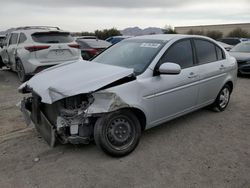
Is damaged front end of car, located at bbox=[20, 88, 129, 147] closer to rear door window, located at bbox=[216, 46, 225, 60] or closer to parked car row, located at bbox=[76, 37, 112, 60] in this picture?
rear door window, located at bbox=[216, 46, 225, 60]

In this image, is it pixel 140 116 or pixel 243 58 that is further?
pixel 243 58

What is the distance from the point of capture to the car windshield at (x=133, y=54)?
4.07m

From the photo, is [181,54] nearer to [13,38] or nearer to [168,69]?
[168,69]

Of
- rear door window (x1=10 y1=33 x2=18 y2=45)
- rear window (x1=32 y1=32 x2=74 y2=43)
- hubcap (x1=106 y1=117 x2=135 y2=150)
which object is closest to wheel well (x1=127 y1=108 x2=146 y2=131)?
hubcap (x1=106 y1=117 x2=135 y2=150)

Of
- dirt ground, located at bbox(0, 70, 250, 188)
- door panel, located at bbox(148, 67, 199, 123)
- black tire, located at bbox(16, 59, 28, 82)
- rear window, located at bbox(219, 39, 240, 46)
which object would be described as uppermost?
rear window, located at bbox(219, 39, 240, 46)

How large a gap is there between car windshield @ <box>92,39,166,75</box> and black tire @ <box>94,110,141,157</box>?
707 mm

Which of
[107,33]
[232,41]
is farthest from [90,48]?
[107,33]

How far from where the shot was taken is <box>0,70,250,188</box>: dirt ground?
314 centimetres

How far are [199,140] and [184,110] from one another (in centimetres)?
58

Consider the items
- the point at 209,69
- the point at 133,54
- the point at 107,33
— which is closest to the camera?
the point at 133,54

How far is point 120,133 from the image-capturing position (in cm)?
362

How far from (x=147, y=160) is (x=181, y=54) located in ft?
6.35

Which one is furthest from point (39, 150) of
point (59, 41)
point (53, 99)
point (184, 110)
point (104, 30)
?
point (104, 30)

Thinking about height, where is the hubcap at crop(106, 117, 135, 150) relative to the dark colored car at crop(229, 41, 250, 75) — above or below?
below
